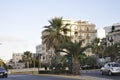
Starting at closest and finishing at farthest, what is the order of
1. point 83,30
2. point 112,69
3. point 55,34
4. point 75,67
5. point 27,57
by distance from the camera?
point 112,69 < point 75,67 < point 55,34 < point 27,57 < point 83,30

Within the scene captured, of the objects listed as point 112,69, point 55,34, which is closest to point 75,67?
point 112,69

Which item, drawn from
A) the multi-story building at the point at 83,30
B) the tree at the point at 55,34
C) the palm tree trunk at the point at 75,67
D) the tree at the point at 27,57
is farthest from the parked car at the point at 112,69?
the multi-story building at the point at 83,30

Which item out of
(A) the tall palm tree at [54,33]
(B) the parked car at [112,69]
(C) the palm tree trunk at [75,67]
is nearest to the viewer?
(B) the parked car at [112,69]

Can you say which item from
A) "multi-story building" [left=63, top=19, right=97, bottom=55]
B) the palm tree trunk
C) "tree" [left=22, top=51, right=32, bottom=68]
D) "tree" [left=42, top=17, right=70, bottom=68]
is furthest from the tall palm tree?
"multi-story building" [left=63, top=19, right=97, bottom=55]

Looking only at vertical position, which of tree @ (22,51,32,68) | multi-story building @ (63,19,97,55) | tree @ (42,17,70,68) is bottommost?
tree @ (42,17,70,68)

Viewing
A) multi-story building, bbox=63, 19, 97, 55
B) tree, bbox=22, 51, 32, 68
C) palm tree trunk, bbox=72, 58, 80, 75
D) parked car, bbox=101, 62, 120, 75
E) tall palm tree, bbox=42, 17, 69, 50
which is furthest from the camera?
multi-story building, bbox=63, 19, 97, 55

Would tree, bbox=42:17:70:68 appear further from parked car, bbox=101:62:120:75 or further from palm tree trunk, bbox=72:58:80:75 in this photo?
parked car, bbox=101:62:120:75

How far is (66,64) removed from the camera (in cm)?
5184

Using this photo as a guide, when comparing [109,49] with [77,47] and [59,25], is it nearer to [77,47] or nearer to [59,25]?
[59,25]

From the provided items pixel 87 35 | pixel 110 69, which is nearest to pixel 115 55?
pixel 110 69

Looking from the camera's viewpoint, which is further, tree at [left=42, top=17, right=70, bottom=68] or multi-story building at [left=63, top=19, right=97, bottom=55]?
multi-story building at [left=63, top=19, right=97, bottom=55]

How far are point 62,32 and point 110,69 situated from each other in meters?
30.3

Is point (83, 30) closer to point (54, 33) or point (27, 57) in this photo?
point (27, 57)

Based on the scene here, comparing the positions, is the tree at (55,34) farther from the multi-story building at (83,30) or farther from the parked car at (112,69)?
the multi-story building at (83,30)
